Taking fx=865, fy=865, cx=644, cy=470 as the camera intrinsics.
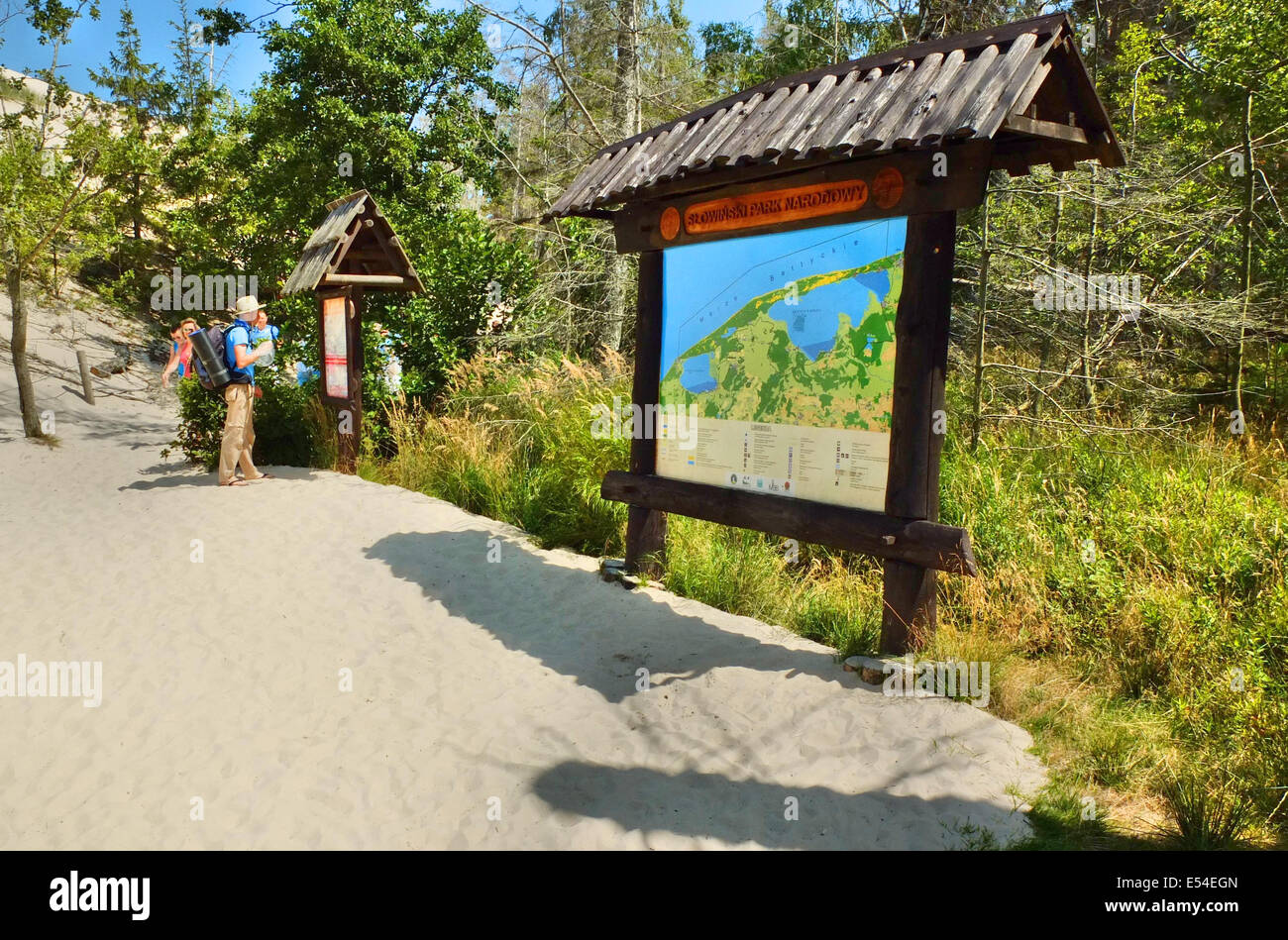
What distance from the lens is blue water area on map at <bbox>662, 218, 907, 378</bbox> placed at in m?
5.07

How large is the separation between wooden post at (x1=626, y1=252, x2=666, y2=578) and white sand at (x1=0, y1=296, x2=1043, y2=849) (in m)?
0.51

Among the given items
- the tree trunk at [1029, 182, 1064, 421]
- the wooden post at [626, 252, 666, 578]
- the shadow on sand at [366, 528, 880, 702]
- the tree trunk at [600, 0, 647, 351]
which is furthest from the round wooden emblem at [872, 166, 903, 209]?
the tree trunk at [600, 0, 647, 351]

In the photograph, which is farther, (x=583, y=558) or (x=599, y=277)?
(x=599, y=277)

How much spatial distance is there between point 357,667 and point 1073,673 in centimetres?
443

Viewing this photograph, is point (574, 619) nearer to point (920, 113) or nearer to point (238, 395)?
point (920, 113)

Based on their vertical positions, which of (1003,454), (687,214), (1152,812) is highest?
(687,214)

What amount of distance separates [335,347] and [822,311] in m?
7.13

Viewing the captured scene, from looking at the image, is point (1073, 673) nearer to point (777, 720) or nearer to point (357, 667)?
point (777, 720)

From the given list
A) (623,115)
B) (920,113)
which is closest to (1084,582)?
(920,113)

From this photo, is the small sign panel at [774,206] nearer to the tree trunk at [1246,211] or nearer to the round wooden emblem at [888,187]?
the round wooden emblem at [888,187]

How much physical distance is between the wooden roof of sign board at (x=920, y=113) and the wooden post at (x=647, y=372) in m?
0.77

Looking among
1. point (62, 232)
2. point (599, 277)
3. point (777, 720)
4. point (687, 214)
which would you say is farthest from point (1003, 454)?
point (62, 232)

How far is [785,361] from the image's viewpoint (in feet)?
18.2
